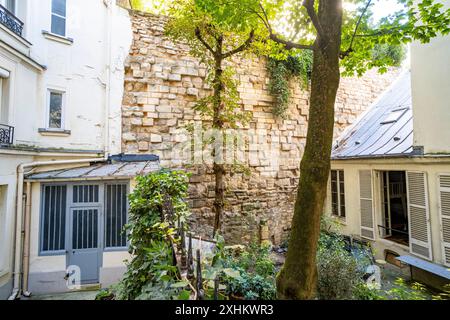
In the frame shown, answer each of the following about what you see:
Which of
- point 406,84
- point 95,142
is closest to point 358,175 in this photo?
point 406,84

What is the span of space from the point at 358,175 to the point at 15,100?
9614 millimetres

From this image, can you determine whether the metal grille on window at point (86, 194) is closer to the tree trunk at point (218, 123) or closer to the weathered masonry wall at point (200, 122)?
the weathered masonry wall at point (200, 122)

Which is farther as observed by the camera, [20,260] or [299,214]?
[20,260]

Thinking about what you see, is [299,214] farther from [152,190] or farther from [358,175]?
[358,175]

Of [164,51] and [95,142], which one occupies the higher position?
[164,51]

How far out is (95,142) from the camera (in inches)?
238

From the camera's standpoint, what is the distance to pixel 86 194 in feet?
17.9

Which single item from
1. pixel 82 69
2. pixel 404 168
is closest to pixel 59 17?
pixel 82 69

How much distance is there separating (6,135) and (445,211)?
973cm

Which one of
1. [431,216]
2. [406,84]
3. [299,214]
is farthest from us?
[406,84]

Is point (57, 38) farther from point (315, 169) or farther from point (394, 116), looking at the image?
point (394, 116)

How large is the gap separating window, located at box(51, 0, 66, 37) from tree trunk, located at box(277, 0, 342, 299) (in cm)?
652

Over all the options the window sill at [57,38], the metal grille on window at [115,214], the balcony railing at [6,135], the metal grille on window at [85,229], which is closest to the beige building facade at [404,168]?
the metal grille on window at [115,214]
